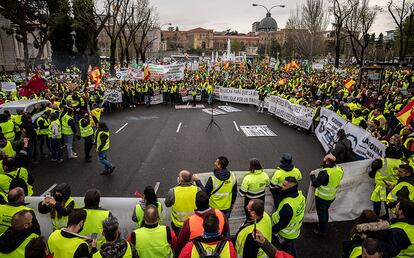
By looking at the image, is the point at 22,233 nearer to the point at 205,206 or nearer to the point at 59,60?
the point at 205,206

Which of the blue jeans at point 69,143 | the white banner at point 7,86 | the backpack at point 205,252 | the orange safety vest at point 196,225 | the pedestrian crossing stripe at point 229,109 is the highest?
the white banner at point 7,86

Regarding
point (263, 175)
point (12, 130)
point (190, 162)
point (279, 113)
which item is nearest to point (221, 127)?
point (279, 113)

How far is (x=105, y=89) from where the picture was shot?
1994 centimetres

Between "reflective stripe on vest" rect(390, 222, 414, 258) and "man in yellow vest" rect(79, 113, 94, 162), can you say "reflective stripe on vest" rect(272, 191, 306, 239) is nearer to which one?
"reflective stripe on vest" rect(390, 222, 414, 258)

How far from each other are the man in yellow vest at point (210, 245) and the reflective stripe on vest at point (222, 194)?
184 centimetres

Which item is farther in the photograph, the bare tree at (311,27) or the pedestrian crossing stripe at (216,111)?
the bare tree at (311,27)

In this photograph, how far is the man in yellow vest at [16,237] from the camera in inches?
129

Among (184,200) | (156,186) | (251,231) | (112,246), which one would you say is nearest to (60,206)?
(112,246)

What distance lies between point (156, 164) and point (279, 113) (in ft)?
29.9

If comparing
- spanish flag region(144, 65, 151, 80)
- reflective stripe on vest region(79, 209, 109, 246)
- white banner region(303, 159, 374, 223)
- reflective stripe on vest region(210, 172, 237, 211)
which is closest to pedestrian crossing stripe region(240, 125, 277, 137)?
white banner region(303, 159, 374, 223)

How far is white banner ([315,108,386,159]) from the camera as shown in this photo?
777cm

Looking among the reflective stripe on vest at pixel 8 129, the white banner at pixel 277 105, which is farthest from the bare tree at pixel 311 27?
the reflective stripe on vest at pixel 8 129

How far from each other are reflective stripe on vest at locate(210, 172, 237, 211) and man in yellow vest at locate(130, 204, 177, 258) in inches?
63.1

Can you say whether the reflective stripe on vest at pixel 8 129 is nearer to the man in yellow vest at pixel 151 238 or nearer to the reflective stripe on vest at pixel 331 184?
the man in yellow vest at pixel 151 238
